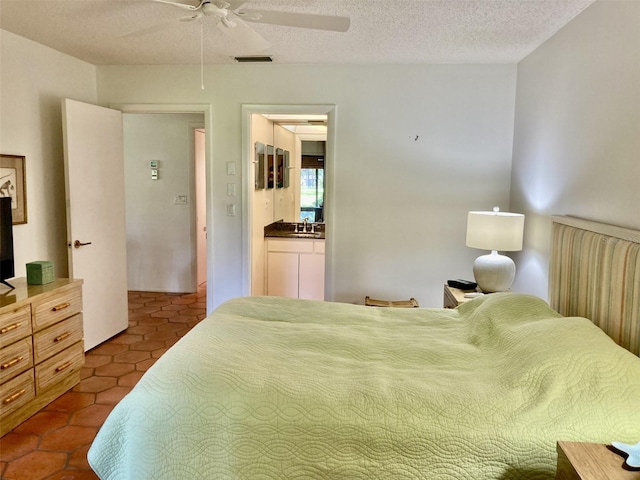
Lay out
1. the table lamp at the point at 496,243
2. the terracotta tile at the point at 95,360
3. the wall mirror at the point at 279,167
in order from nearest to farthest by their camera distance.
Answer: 1. the table lamp at the point at 496,243
2. the terracotta tile at the point at 95,360
3. the wall mirror at the point at 279,167

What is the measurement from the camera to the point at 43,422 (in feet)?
8.78

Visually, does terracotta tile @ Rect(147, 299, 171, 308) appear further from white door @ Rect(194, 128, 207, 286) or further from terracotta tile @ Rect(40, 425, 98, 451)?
terracotta tile @ Rect(40, 425, 98, 451)

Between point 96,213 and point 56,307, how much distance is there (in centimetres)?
111

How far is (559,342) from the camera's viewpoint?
172 cm

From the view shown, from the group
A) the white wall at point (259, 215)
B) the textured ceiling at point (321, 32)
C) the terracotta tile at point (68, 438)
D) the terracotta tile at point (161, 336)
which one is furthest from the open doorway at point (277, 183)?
the terracotta tile at point (68, 438)

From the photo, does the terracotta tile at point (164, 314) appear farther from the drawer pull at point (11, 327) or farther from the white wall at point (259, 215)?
the drawer pull at point (11, 327)

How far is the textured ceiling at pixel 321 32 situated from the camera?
8.32ft

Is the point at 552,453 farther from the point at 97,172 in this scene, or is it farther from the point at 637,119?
the point at 97,172

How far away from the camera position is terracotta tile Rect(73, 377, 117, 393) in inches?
122

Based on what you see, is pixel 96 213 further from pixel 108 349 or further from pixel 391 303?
pixel 391 303

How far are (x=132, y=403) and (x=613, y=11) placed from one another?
107 inches

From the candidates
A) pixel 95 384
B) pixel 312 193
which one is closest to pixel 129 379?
pixel 95 384

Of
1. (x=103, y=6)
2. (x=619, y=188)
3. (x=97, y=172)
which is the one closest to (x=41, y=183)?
(x=97, y=172)

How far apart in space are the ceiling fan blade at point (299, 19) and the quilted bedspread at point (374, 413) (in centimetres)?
152
